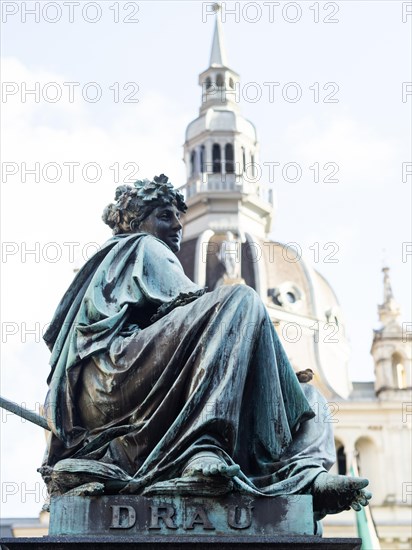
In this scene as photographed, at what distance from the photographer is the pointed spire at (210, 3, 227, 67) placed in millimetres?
94225

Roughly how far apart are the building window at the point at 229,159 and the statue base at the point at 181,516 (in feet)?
266

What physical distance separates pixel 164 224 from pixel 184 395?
5.28 feet

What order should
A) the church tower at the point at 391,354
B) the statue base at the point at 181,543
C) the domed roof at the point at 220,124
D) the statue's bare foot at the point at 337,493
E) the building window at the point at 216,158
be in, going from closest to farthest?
1. the statue base at the point at 181,543
2. the statue's bare foot at the point at 337,493
3. the church tower at the point at 391,354
4. the building window at the point at 216,158
5. the domed roof at the point at 220,124

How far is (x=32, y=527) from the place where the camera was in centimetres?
6419

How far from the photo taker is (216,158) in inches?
3506

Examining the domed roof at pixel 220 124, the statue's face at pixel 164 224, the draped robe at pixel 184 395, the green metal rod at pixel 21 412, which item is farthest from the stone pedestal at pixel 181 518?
the domed roof at pixel 220 124

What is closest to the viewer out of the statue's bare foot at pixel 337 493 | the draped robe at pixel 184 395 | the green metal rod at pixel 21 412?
the statue's bare foot at pixel 337 493

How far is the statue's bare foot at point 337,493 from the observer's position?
22.7 feet

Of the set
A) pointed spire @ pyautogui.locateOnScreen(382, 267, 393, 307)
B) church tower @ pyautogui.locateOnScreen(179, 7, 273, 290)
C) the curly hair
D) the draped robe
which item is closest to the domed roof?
church tower @ pyautogui.locateOnScreen(179, 7, 273, 290)

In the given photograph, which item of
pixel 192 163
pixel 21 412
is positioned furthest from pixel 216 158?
pixel 21 412

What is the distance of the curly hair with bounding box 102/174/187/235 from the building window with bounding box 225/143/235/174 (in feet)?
260

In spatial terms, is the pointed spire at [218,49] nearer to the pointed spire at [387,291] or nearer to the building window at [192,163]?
the building window at [192,163]

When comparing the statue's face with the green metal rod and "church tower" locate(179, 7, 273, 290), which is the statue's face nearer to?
the green metal rod

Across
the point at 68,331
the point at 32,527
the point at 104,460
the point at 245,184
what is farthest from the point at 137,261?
the point at 245,184
